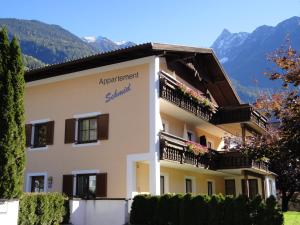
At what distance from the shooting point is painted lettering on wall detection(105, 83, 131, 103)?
64.5ft

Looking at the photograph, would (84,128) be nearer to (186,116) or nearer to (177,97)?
(177,97)

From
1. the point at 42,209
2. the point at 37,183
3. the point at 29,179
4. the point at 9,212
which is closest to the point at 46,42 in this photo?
the point at 29,179

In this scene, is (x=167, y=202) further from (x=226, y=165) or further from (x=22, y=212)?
(x=226, y=165)

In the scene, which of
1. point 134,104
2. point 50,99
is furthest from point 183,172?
point 50,99

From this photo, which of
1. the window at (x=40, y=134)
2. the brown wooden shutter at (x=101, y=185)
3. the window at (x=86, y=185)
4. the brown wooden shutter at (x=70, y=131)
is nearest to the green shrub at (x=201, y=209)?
the brown wooden shutter at (x=101, y=185)

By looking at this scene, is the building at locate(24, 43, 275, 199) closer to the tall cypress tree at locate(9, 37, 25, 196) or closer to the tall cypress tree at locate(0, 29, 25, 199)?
the tall cypress tree at locate(9, 37, 25, 196)

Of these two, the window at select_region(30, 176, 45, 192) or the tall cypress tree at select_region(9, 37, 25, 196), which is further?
the window at select_region(30, 176, 45, 192)

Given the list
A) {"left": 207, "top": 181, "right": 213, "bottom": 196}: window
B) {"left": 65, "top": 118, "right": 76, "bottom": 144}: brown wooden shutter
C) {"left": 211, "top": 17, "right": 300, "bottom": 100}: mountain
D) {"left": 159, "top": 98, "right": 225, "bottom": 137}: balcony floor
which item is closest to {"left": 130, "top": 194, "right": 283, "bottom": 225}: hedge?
{"left": 159, "top": 98, "right": 225, "bottom": 137}: balcony floor

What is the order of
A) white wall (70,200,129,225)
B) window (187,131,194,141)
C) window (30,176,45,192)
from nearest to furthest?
white wall (70,200,129,225)
window (30,176,45,192)
window (187,131,194,141)

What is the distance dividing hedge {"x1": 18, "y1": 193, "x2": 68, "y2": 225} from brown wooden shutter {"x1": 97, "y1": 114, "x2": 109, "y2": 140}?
12.0 ft

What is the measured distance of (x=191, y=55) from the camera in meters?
22.4

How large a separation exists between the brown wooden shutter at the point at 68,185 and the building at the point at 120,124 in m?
0.04

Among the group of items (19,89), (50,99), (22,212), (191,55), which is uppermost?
(191,55)

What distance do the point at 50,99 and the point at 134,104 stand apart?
4.91m
